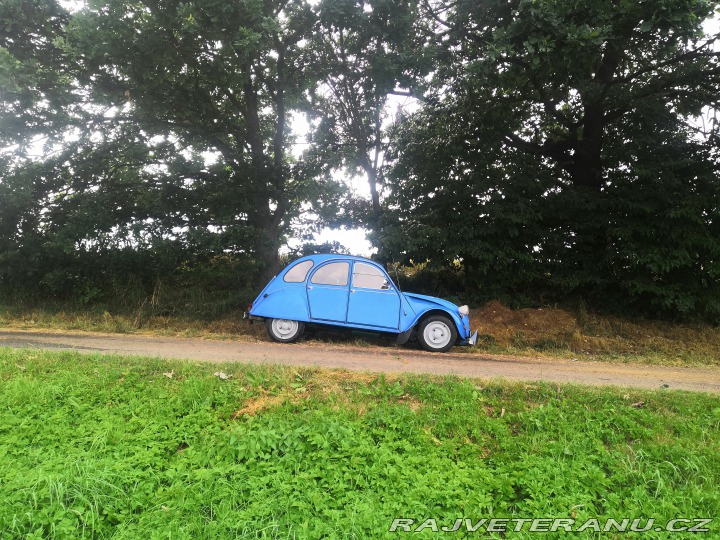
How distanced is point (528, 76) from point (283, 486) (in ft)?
31.9

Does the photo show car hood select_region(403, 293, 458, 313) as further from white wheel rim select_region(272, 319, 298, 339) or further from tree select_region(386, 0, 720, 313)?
tree select_region(386, 0, 720, 313)

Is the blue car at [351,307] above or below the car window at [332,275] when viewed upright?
below

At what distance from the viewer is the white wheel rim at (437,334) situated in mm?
8250

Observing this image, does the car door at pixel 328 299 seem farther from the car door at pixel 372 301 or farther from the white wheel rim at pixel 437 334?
the white wheel rim at pixel 437 334

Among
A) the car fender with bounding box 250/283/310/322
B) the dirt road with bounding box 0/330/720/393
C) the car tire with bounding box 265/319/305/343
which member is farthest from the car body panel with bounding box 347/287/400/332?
the car tire with bounding box 265/319/305/343

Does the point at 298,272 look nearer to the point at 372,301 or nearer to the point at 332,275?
the point at 332,275

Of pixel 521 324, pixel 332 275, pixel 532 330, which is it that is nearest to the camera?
pixel 332 275

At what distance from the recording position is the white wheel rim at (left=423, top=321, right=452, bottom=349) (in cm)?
825

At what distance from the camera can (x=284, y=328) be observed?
27.4 feet

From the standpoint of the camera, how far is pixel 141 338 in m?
8.39

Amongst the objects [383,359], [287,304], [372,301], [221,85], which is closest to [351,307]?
[372,301]

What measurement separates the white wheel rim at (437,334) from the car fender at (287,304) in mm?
2377

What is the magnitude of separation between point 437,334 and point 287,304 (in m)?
3.02

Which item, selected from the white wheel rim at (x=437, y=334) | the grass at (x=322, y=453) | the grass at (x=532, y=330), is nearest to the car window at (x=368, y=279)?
the white wheel rim at (x=437, y=334)
